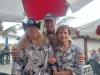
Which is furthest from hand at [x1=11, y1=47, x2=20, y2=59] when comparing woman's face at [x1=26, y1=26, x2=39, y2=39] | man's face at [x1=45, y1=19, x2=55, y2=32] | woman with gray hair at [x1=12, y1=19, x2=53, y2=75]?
man's face at [x1=45, y1=19, x2=55, y2=32]

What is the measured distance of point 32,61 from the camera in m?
3.34

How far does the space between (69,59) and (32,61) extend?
465 mm

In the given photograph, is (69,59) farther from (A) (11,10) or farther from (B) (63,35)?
(A) (11,10)

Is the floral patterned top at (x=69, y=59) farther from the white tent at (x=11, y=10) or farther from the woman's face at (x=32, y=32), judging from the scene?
the white tent at (x=11, y=10)

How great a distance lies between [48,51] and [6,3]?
0.78 meters

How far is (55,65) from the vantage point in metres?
3.42

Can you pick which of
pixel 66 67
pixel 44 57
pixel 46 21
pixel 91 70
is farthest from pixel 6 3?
pixel 91 70

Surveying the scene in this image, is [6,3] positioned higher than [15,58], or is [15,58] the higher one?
[6,3]

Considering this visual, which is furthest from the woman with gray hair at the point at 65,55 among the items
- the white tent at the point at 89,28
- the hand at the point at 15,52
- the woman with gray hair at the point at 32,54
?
the white tent at the point at 89,28

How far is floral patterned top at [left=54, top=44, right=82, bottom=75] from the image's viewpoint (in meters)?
3.41

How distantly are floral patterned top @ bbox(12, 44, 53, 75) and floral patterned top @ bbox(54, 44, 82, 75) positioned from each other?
0.14 m

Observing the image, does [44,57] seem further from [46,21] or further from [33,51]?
[46,21]

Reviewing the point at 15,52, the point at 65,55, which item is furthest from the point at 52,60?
the point at 15,52

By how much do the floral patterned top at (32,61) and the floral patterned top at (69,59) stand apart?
0.46ft
